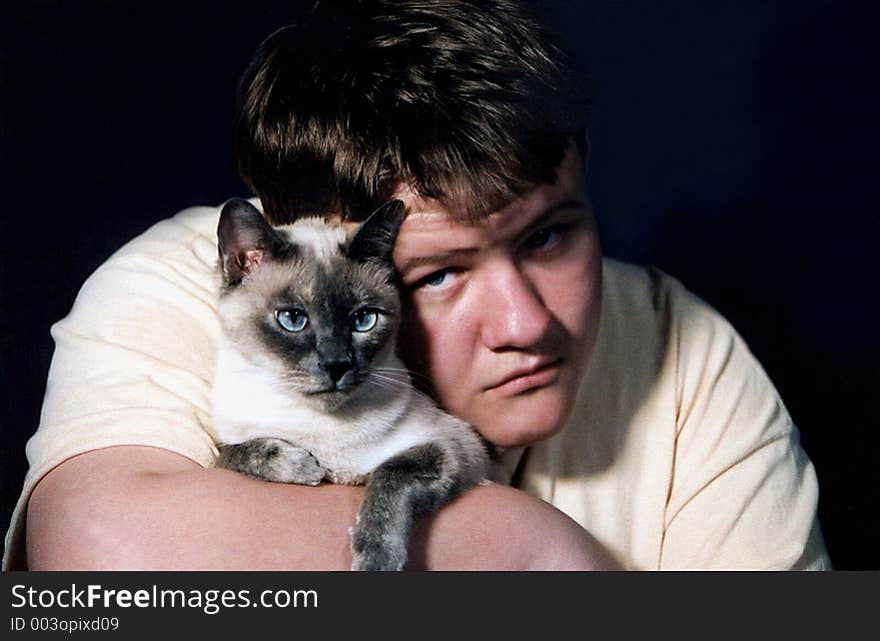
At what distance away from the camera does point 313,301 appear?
47.5 inches

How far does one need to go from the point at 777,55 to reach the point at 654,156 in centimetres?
26

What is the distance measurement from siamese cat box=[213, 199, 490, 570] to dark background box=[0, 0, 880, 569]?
247 mm

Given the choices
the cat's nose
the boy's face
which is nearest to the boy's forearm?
the cat's nose

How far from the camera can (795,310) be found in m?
1.77

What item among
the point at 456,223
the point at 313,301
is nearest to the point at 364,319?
the point at 313,301

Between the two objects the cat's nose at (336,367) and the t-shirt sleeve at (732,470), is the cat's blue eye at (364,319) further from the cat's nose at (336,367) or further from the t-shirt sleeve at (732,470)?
the t-shirt sleeve at (732,470)

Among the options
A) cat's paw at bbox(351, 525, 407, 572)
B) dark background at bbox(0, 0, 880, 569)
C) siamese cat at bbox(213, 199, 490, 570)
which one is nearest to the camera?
cat's paw at bbox(351, 525, 407, 572)

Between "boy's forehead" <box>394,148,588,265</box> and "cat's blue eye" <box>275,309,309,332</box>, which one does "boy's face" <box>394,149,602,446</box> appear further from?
"cat's blue eye" <box>275,309,309,332</box>

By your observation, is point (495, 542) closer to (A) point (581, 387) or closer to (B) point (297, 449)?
(B) point (297, 449)

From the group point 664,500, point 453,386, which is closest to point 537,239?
point 453,386

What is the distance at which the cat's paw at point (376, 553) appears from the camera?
105cm

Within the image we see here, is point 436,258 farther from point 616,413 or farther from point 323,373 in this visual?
point 616,413

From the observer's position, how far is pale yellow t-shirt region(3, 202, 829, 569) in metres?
1.24

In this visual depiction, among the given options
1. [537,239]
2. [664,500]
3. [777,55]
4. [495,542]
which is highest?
[777,55]
